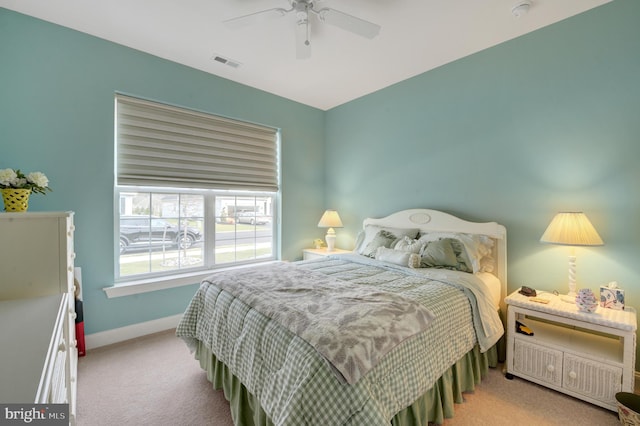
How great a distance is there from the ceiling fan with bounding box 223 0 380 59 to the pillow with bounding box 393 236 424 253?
5.78 ft

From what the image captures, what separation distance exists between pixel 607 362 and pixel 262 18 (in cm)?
317

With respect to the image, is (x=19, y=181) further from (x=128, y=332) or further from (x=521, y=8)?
(x=521, y=8)

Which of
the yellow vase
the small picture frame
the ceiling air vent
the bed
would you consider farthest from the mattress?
the ceiling air vent

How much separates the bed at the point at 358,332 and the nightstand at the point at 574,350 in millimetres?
206

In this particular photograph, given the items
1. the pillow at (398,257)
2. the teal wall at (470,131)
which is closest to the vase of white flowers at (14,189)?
the teal wall at (470,131)

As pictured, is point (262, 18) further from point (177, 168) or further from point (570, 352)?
point (570, 352)

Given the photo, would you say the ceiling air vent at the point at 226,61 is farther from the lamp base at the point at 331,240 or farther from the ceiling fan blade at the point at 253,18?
the lamp base at the point at 331,240

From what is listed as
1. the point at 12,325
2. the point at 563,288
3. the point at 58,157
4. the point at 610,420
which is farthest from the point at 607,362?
the point at 58,157

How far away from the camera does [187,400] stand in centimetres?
190

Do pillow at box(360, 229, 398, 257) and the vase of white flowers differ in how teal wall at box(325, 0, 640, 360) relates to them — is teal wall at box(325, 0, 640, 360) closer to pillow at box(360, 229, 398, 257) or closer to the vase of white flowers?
pillow at box(360, 229, 398, 257)

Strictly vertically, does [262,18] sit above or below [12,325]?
above

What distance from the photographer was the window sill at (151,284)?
8.57 ft

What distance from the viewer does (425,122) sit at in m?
3.18

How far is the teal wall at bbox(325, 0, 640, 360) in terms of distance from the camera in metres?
2.04
